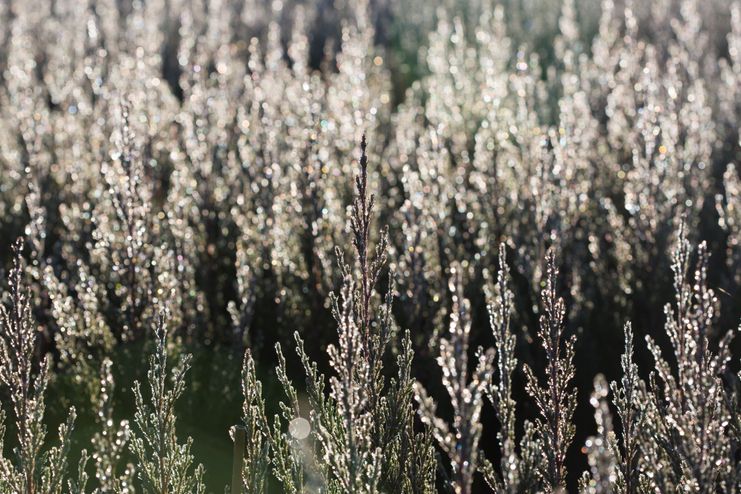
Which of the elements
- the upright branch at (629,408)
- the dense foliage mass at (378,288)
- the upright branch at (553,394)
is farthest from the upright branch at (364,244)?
the upright branch at (629,408)

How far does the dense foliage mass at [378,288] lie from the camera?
1727 millimetres

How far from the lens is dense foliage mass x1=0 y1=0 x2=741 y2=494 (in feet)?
5.66

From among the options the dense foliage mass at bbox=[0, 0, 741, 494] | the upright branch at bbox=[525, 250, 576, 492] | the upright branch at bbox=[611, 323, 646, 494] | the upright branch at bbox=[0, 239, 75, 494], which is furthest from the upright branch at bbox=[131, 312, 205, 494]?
the upright branch at bbox=[611, 323, 646, 494]

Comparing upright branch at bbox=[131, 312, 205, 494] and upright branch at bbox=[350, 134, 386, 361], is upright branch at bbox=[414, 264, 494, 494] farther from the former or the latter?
upright branch at bbox=[131, 312, 205, 494]

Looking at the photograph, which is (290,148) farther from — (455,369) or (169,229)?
(455,369)

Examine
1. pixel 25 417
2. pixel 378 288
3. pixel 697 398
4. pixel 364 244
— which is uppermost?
pixel 378 288

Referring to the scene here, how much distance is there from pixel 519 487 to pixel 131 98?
9.79 ft

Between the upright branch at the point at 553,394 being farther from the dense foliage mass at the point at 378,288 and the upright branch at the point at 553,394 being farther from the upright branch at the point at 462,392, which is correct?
the upright branch at the point at 462,392

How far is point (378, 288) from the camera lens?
3.24 m

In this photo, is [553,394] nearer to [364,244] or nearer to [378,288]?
[364,244]

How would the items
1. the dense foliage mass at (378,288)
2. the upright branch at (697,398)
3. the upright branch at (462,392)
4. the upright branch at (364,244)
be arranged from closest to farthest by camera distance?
the upright branch at (462,392) → the upright branch at (697,398) → the dense foliage mass at (378,288) → the upright branch at (364,244)

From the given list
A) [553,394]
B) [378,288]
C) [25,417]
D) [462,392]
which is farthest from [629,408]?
[378,288]

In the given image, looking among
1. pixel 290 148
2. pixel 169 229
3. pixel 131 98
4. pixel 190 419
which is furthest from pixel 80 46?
pixel 190 419

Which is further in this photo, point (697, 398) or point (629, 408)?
point (629, 408)
